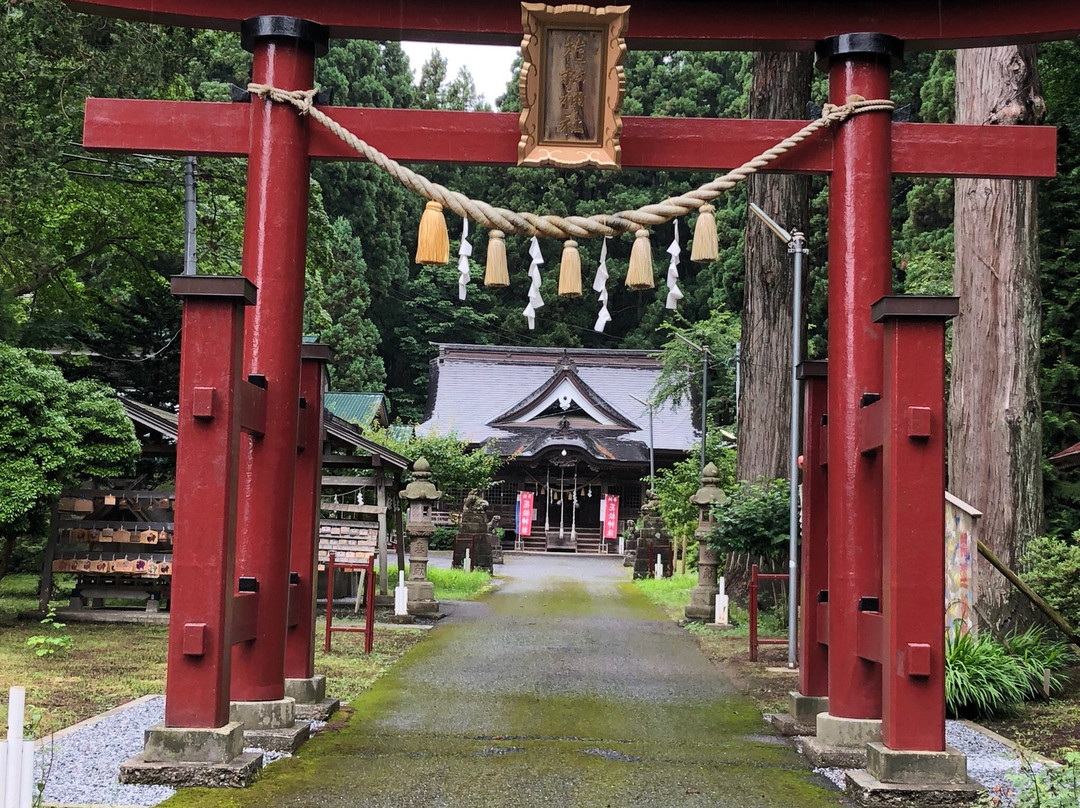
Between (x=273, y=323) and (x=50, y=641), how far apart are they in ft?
6.71

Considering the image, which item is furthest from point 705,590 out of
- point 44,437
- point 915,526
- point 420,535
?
point 915,526

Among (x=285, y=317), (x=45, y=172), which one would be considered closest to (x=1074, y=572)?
(x=285, y=317)

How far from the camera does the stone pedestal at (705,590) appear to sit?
537 inches

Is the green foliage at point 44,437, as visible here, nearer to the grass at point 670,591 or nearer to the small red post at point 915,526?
the grass at point 670,591

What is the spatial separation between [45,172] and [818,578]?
961 cm

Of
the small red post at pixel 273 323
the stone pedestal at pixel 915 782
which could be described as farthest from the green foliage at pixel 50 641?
the stone pedestal at pixel 915 782

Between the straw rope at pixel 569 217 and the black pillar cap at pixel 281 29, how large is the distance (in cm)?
32

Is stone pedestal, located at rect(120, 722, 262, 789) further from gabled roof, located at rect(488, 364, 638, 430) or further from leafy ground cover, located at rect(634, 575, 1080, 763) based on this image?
gabled roof, located at rect(488, 364, 638, 430)

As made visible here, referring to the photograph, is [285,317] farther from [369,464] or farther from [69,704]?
[369,464]

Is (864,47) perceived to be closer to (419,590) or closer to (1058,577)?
(1058,577)

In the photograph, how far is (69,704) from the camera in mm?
7199

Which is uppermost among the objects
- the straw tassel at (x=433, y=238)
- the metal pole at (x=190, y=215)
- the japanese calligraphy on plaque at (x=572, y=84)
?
the metal pole at (x=190, y=215)

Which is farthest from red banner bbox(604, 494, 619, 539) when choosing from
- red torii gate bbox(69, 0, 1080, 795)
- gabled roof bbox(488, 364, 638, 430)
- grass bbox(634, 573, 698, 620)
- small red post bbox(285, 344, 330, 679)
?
red torii gate bbox(69, 0, 1080, 795)

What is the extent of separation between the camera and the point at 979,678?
24.0 feet
